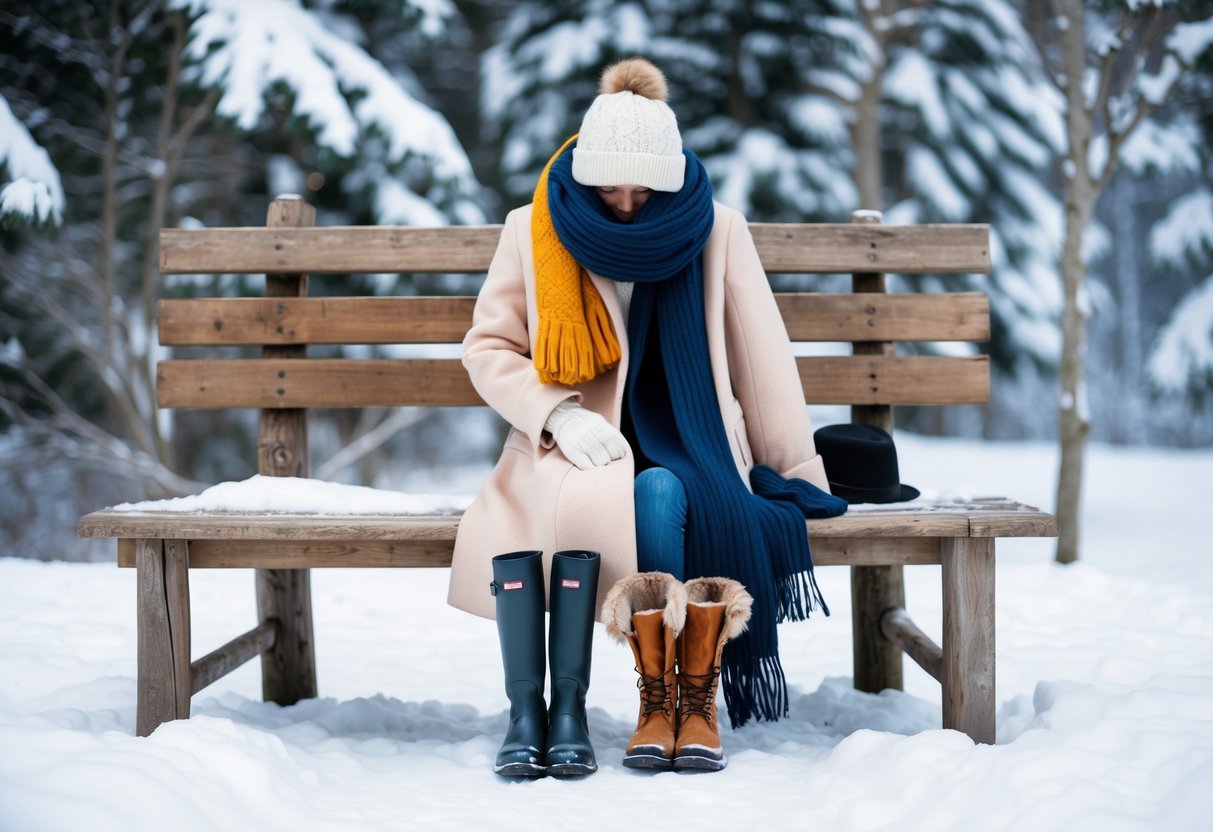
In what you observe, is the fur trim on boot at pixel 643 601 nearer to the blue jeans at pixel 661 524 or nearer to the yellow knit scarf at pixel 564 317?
the blue jeans at pixel 661 524

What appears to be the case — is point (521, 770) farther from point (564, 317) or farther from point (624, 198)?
point (624, 198)

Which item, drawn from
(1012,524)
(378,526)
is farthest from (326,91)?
(1012,524)

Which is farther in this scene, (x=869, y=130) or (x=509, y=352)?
(x=869, y=130)

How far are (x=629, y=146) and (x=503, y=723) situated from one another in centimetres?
153

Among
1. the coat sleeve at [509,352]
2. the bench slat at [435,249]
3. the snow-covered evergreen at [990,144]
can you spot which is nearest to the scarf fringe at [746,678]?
the coat sleeve at [509,352]

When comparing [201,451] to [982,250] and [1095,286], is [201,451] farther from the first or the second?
[1095,286]

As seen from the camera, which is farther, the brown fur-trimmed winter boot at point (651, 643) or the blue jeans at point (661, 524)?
the blue jeans at point (661, 524)

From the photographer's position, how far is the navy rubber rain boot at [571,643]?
2230mm

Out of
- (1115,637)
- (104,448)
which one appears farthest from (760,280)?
(104,448)

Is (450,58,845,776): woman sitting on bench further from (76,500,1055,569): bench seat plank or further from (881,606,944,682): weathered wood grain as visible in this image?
(881,606,944,682): weathered wood grain

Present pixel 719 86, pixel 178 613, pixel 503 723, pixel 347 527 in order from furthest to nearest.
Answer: pixel 719 86, pixel 503 723, pixel 178 613, pixel 347 527

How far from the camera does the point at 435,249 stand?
3.10 meters

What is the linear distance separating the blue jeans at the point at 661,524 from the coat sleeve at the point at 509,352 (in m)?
0.30

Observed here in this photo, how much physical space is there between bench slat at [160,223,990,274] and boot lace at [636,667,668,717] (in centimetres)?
137
